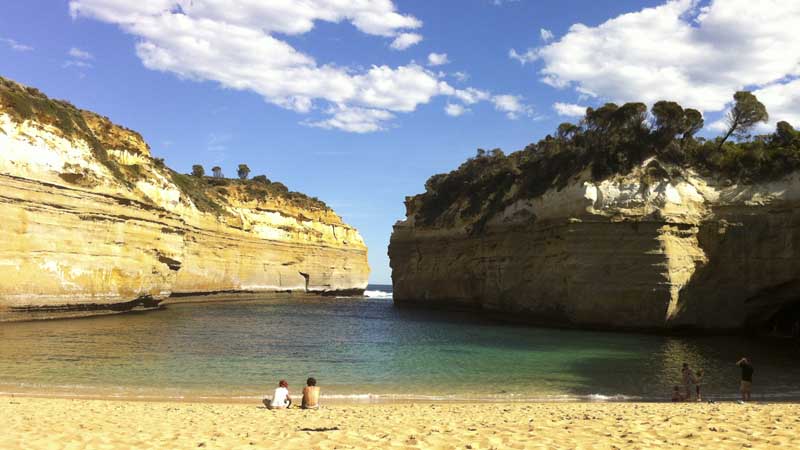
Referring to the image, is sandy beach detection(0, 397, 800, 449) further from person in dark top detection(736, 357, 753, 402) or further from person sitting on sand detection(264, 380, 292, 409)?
person in dark top detection(736, 357, 753, 402)

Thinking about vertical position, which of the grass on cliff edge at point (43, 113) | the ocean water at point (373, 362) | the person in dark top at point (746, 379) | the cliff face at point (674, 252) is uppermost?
the grass on cliff edge at point (43, 113)

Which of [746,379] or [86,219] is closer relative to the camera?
[746,379]

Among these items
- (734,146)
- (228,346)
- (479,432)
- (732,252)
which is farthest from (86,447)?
(734,146)

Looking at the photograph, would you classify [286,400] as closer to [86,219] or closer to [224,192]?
[86,219]

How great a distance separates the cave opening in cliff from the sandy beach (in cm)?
2112

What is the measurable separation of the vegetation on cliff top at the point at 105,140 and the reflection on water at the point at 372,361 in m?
10.9

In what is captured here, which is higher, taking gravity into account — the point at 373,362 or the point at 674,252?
the point at 674,252

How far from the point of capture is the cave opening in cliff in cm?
2769

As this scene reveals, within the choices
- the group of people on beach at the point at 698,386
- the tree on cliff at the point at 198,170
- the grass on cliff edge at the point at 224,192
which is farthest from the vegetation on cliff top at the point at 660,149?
the tree on cliff at the point at 198,170

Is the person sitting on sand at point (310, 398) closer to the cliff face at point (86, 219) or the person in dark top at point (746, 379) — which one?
the person in dark top at point (746, 379)

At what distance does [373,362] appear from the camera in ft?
56.5

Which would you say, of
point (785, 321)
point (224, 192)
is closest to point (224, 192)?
point (224, 192)

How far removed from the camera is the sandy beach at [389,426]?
725 cm

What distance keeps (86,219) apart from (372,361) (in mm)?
20630
